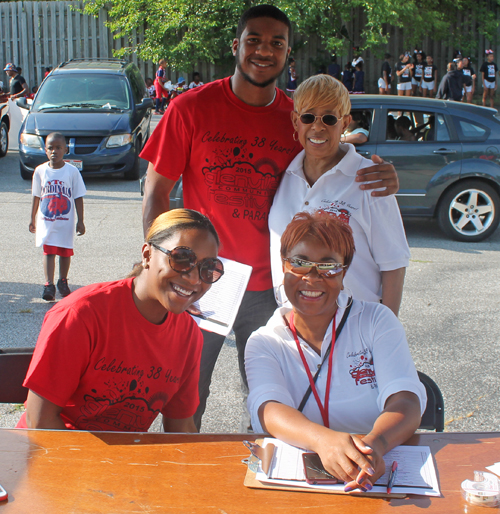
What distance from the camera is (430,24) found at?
22.3 meters

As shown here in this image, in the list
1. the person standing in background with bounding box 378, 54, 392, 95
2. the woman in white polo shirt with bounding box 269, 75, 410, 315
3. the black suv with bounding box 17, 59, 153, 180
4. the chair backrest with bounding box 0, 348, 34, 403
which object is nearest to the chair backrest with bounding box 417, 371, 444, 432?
the woman in white polo shirt with bounding box 269, 75, 410, 315

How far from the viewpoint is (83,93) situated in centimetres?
1184

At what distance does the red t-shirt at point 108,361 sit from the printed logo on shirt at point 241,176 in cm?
69

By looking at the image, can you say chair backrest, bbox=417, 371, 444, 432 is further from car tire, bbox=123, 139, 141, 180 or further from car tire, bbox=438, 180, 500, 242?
car tire, bbox=123, 139, 141, 180

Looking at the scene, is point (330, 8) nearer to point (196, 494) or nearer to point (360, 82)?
point (360, 82)

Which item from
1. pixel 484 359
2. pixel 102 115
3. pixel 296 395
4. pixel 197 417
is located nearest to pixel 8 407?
pixel 197 417

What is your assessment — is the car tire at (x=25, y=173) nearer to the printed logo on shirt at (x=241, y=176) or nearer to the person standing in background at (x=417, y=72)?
the printed logo on shirt at (x=241, y=176)

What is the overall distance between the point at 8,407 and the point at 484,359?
3380 mm

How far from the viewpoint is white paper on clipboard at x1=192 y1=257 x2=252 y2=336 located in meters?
2.67

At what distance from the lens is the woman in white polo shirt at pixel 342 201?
104 inches

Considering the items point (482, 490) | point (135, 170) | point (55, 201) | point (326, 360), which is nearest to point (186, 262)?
point (326, 360)

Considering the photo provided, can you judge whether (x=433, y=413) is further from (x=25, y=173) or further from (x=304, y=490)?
(x=25, y=173)

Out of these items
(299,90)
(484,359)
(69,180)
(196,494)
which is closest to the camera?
(196,494)

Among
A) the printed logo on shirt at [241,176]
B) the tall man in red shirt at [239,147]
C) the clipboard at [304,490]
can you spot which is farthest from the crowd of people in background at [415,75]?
the clipboard at [304,490]
